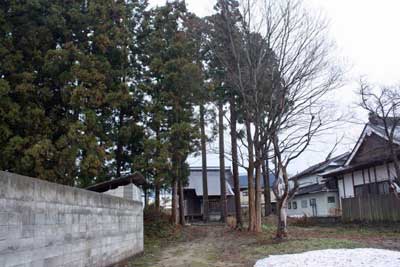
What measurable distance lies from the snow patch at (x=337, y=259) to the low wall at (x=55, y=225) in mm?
3565

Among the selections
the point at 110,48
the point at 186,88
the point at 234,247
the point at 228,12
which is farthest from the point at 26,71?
the point at 234,247

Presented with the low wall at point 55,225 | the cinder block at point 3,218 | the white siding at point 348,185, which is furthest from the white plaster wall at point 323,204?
the cinder block at point 3,218

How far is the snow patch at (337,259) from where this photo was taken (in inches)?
302

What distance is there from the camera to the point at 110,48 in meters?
15.8

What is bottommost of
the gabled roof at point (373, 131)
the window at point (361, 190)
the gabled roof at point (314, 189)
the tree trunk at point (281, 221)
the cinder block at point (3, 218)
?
the tree trunk at point (281, 221)

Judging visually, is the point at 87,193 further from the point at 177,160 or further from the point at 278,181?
the point at 177,160

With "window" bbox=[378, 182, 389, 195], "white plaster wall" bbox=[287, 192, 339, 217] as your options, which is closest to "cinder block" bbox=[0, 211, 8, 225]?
"window" bbox=[378, 182, 389, 195]

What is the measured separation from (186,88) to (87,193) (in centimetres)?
1066

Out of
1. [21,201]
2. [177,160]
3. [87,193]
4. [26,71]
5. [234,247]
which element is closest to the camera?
[21,201]

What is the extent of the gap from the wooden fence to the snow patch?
831 cm

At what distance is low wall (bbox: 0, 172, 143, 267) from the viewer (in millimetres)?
4562

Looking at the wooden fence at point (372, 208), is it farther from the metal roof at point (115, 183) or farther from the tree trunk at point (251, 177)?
the metal roof at point (115, 183)

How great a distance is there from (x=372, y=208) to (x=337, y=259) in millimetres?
11204

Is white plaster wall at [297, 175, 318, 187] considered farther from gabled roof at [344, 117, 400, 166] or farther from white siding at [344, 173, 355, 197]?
gabled roof at [344, 117, 400, 166]
